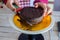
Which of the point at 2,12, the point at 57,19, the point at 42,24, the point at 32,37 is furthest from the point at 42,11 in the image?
the point at 2,12

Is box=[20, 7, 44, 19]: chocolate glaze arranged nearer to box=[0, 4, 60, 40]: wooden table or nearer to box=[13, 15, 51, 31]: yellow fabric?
box=[13, 15, 51, 31]: yellow fabric

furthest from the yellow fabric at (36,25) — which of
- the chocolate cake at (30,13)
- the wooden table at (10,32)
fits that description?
the wooden table at (10,32)

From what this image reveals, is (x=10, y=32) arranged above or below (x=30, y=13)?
below

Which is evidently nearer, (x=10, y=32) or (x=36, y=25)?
(x=36, y=25)

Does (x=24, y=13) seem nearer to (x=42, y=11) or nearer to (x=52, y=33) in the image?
(x=42, y=11)

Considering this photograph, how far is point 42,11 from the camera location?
2.36ft

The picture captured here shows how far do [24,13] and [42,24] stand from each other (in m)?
0.10

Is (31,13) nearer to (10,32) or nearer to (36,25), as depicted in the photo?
(36,25)

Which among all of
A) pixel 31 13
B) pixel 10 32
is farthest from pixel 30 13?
pixel 10 32

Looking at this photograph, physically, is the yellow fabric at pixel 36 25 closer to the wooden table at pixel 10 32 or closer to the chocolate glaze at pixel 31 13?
the chocolate glaze at pixel 31 13

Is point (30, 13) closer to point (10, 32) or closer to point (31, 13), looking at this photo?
Answer: point (31, 13)

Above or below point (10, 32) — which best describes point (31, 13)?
above

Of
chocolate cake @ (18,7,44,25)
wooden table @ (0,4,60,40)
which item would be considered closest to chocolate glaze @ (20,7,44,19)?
chocolate cake @ (18,7,44,25)

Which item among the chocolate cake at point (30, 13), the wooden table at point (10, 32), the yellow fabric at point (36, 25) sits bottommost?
the wooden table at point (10, 32)
